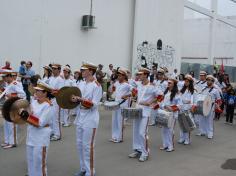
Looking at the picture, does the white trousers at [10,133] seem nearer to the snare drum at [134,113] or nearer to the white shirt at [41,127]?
the snare drum at [134,113]

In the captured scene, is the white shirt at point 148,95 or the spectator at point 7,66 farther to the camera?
the spectator at point 7,66

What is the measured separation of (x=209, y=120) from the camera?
39.1 feet

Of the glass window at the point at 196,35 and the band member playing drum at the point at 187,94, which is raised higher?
the glass window at the point at 196,35

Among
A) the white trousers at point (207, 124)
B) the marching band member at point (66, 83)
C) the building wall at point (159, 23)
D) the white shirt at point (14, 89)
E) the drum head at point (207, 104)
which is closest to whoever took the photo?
the white shirt at point (14, 89)

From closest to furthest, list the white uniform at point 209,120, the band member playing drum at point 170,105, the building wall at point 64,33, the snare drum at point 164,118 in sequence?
the snare drum at point 164,118 < the band member playing drum at point 170,105 < the white uniform at point 209,120 < the building wall at point 64,33

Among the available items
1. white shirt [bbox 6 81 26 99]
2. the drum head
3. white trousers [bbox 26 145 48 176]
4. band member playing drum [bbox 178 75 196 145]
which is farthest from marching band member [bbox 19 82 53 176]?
the drum head

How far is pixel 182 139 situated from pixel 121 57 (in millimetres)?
11608

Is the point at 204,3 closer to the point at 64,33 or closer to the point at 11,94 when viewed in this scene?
the point at 64,33

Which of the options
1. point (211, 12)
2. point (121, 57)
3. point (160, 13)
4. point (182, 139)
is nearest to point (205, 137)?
point (182, 139)

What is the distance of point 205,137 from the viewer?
12.0 m

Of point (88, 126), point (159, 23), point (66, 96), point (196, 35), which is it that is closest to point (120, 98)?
point (88, 126)

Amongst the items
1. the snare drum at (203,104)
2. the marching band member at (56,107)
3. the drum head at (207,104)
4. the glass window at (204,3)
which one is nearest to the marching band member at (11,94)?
the marching band member at (56,107)

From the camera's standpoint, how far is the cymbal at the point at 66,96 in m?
6.56

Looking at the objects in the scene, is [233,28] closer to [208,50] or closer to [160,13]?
[208,50]
